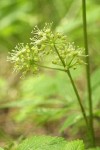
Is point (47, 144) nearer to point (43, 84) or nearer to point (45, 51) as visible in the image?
point (45, 51)

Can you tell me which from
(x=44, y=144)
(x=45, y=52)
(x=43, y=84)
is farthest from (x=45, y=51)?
(x=43, y=84)

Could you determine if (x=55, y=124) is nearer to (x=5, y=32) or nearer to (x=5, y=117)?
(x=5, y=117)

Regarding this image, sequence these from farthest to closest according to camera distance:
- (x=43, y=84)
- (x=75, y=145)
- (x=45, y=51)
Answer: (x=43, y=84) → (x=45, y=51) → (x=75, y=145)

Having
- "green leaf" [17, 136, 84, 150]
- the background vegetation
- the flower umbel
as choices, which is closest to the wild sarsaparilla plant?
the flower umbel

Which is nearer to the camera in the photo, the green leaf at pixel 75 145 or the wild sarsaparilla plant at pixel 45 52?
the green leaf at pixel 75 145

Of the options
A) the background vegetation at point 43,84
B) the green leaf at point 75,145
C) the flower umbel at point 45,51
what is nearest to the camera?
the green leaf at point 75,145

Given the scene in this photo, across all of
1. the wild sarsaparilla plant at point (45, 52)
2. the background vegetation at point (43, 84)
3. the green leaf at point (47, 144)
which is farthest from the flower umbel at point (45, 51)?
the background vegetation at point (43, 84)

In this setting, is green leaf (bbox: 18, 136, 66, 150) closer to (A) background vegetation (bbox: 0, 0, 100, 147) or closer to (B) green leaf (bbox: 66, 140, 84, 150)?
(B) green leaf (bbox: 66, 140, 84, 150)

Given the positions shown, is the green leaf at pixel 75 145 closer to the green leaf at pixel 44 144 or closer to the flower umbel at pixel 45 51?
the green leaf at pixel 44 144
